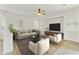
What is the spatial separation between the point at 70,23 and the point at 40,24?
0.60 m

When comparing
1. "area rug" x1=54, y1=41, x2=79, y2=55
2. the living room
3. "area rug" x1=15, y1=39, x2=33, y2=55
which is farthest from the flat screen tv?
"area rug" x1=15, y1=39, x2=33, y2=55

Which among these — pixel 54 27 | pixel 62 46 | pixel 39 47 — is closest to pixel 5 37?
pixel 39 47

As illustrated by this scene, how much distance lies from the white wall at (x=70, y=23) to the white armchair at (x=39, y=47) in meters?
0.38

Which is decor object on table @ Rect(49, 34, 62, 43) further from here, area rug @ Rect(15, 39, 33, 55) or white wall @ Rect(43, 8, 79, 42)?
area rug @ Rect(15, 39, 33, 55)

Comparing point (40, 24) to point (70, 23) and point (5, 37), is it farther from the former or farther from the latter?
point (5, 37)

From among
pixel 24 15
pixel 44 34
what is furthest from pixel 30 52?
pixel 24 15

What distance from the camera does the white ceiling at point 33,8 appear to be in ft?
5.82

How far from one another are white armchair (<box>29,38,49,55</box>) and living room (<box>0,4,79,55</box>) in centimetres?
6

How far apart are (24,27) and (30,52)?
50 cm

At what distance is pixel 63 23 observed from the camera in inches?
73.0

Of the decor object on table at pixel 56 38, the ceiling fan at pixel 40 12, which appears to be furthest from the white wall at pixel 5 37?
the decor object on table at pixel 56 38

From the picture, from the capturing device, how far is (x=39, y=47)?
70.2 inches

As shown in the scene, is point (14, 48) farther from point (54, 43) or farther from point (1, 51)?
point (54, 43)

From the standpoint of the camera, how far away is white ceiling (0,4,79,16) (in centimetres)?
177
